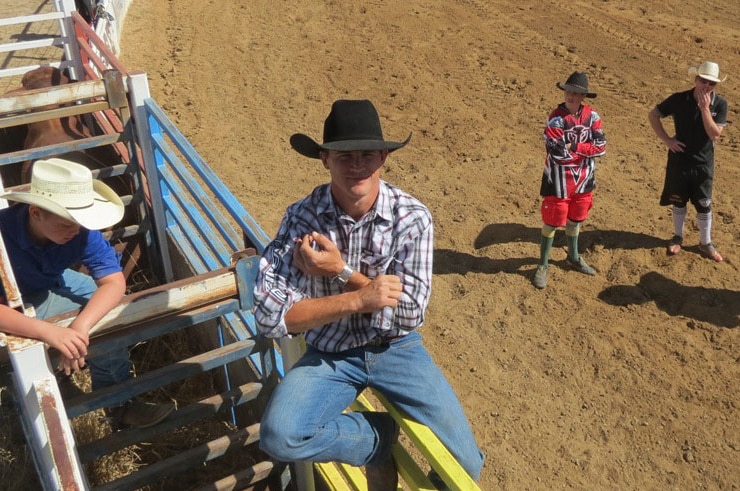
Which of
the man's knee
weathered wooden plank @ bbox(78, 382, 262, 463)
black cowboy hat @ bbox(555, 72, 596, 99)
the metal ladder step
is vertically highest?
black cowboy hat @ bbox(555, 72, 596, 99)

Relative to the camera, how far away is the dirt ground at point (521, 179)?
17.3 feet

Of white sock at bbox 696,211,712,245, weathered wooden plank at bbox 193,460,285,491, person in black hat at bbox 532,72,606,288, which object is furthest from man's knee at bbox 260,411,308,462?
white sock at bbox 696,211,712,245

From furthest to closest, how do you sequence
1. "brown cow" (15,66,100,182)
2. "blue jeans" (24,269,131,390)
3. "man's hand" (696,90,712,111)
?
1. "man's hand" (696,90,712,111)
2. "brown cow" (15,66,100,182)
3. "blue jeans" (24,269,131,390)

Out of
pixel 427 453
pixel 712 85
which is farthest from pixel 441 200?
pixel 427 453

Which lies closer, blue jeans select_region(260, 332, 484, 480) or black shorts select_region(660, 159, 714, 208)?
blue jeans select_region(260, 332, 484, 480)

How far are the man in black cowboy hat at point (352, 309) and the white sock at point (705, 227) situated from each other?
4639mm

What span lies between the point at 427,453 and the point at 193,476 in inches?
95.7

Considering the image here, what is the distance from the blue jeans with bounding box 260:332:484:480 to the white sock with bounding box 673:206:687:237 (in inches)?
183

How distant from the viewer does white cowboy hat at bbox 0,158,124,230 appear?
3.24 m

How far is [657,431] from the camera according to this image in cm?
519

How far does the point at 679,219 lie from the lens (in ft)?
22.9

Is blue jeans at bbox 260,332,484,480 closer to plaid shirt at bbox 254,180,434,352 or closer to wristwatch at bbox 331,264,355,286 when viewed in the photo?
plaid shirt at bbox 254,180,434,352

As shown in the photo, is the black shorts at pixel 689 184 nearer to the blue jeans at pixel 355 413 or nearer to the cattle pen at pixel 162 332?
the cattle pen at pixel 162 332

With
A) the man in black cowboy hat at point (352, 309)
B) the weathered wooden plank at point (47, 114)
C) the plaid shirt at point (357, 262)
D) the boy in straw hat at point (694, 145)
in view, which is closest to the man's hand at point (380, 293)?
the man in black cowboy hat at point (352, 309)
